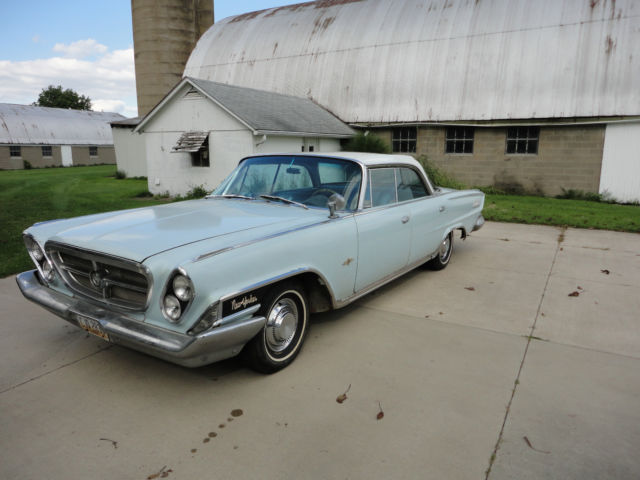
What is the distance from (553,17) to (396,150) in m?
6.48

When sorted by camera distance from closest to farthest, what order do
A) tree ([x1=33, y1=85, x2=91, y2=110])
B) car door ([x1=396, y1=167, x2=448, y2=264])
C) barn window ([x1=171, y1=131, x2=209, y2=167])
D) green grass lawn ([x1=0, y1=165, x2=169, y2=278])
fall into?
car door ([x1=396, y1=167, x2=448, y2=264])
green grass lawn ([x1=0, y1=165, x2=169, y2=278])
barn window ([x1=171, y1=131, x2=209, y2=167])
tree ([x1=33, y1=85, x2=91, y2=110])

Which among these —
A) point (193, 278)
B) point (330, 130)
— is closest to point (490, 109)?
point (330, 130)

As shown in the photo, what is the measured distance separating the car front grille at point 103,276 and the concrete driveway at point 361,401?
634 mm

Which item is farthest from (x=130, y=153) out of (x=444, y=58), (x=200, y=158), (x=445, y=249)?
(x=445, y=249)

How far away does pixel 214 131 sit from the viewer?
13.5 metres

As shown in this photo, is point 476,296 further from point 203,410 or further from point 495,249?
point 203,410

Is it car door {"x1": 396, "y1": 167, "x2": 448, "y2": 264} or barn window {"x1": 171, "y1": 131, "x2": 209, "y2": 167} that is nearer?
car door {"x1": 396, "y1": 167, "x2": 448, "y2": 264}

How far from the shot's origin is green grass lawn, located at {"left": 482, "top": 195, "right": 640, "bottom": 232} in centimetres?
945

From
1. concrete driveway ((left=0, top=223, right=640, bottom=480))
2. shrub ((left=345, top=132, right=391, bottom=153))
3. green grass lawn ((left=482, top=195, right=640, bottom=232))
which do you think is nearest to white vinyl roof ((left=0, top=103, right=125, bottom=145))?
shrub ((left=345, top=132, right=391, bottom=153))

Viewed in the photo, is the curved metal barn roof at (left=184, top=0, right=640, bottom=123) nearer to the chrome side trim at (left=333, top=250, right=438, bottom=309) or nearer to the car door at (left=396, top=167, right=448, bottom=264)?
the car door at (left=396, top=167, right=448, bottom=264)

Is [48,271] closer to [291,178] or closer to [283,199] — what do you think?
[283,199]

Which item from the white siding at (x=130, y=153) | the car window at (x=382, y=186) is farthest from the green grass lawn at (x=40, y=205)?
the car window at (x=382, y=186)

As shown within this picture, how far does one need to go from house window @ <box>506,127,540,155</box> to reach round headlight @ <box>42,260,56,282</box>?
14762 mm

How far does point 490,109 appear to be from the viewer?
14.8 meters
